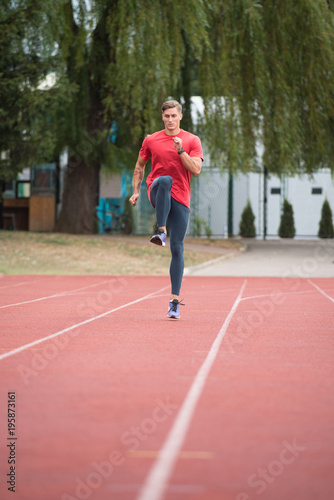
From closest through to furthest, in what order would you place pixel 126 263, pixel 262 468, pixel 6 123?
pixel 262 468 → pixel 126 263 → pixel 6 123

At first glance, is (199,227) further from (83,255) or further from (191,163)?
(191,163)

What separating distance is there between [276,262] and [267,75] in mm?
5112

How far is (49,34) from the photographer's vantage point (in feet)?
56.9

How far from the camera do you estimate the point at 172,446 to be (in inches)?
108

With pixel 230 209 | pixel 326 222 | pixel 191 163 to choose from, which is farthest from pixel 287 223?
pixel 191 163

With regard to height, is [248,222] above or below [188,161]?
below

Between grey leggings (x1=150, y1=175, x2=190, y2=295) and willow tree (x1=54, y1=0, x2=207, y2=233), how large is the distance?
348 inches

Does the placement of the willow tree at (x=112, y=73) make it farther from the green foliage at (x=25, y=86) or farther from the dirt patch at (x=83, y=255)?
the dirt patch at (x=83, y=255)

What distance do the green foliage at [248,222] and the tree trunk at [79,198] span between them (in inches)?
345

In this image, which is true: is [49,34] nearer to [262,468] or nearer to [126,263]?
[126,263]

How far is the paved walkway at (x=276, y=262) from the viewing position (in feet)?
51.4

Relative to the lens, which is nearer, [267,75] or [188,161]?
[188,161]

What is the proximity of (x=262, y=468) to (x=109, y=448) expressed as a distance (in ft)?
1.95

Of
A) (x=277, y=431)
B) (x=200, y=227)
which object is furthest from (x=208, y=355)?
(x=200, y=227)
